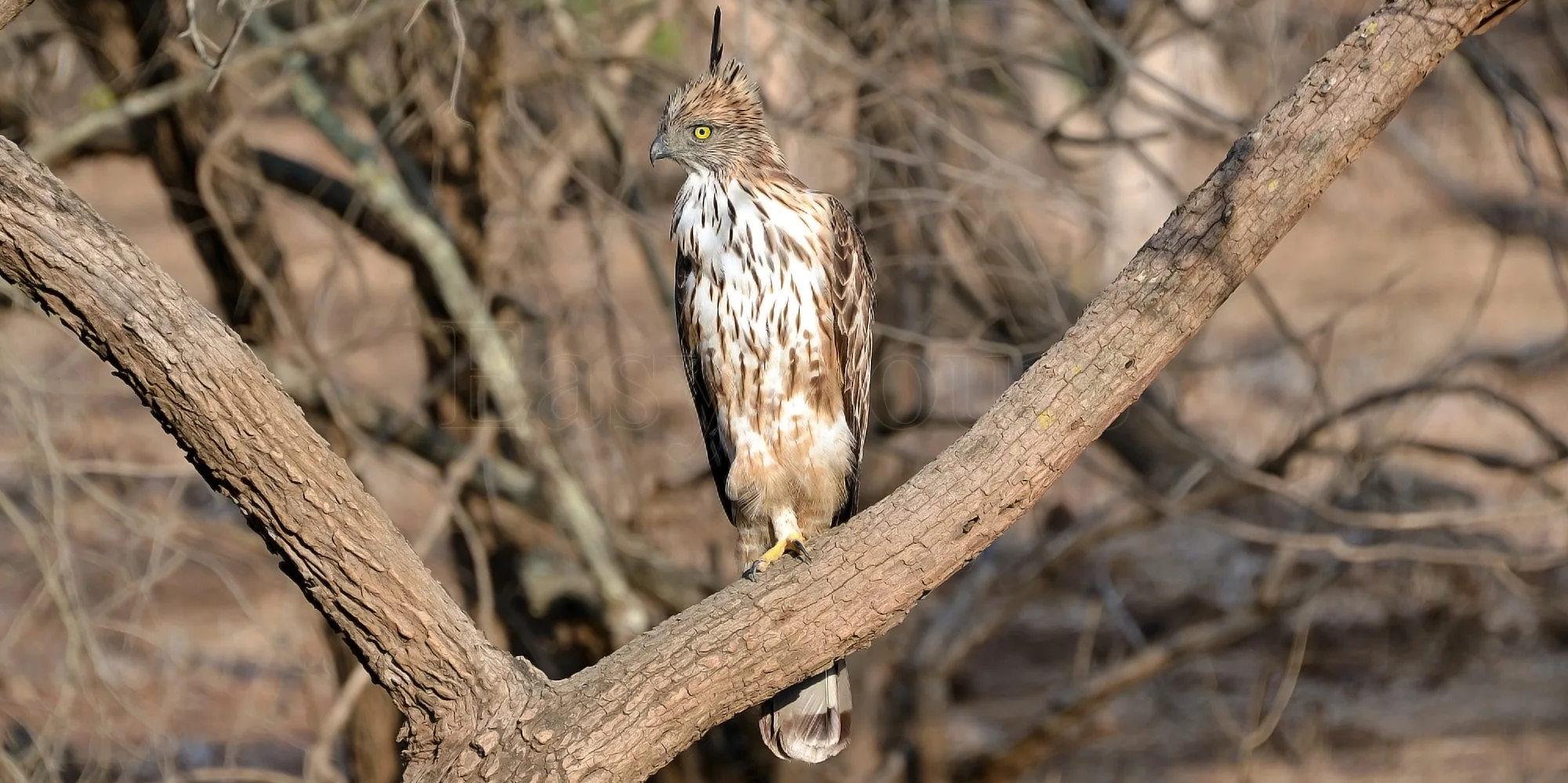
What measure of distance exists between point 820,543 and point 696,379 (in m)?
1.17

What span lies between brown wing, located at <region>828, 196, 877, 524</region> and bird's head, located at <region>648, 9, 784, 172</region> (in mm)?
279

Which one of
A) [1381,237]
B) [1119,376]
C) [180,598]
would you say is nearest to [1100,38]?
[1119,376]

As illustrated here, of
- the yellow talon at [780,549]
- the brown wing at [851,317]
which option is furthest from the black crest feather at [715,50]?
the yellow talon at [780,549]

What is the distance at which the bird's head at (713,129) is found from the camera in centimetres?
404

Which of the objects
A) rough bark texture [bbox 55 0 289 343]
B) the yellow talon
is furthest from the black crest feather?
rough bark texture [bbox 55 0 289 343]

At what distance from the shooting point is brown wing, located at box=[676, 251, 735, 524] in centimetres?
407

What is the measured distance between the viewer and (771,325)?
3930mm

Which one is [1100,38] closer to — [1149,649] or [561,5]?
[561,5]

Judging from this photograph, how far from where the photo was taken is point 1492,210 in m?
6.62

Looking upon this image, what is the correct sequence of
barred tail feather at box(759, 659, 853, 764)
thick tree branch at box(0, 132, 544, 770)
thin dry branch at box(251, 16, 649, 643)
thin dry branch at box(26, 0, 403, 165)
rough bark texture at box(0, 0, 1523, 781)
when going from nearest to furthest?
thick tree branch at box(0, 132, 544, 770) < rough bark texture at box(0, 0, 1523, 781) < barred tail feather at box(759, 659, 853, 764) < thin dry branch at box(26, 0, 403, 165) < thin dry branch at box(251, 16, 649, 643)

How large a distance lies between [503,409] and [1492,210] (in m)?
4.40

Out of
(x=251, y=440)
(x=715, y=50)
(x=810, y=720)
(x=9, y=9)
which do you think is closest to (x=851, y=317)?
(x=715, y=50)

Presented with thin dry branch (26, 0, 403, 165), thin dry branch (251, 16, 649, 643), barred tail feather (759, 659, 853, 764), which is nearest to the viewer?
barred tail feather (759, 659, 853, 764)

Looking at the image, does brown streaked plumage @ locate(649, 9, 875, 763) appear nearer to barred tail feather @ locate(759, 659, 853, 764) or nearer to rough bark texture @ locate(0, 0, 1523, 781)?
barred tail feather @ locate(759, 659, 853, 764)
